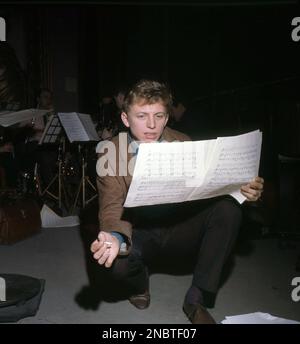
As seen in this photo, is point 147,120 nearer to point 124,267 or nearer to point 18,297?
point 124,267

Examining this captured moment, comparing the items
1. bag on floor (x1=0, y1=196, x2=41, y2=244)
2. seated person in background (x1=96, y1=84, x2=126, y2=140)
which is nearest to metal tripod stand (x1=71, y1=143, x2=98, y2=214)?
seated person in background (x1=96, y1=84, x2=126, y2=140)

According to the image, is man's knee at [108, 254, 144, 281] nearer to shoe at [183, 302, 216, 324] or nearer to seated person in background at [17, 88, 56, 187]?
shoe at [183, 302, 216, 324]

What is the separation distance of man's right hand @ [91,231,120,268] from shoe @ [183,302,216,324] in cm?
58

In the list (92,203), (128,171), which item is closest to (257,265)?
(128,171)

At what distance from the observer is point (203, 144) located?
145 centimetres

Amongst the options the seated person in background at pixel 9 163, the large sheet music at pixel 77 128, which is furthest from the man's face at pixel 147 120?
the seated person in background at pixel 9 163

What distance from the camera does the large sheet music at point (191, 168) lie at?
1374mm

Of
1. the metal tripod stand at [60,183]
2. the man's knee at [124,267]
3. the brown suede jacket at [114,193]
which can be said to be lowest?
the metal tripod stand at [60,183]

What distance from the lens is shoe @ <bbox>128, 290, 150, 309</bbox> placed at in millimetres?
2053

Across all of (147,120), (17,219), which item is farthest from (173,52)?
(147,120)

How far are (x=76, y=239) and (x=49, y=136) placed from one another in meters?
1.44

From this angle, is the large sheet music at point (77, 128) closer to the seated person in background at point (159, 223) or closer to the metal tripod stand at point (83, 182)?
the metal tripod stand at point (83, 182)
